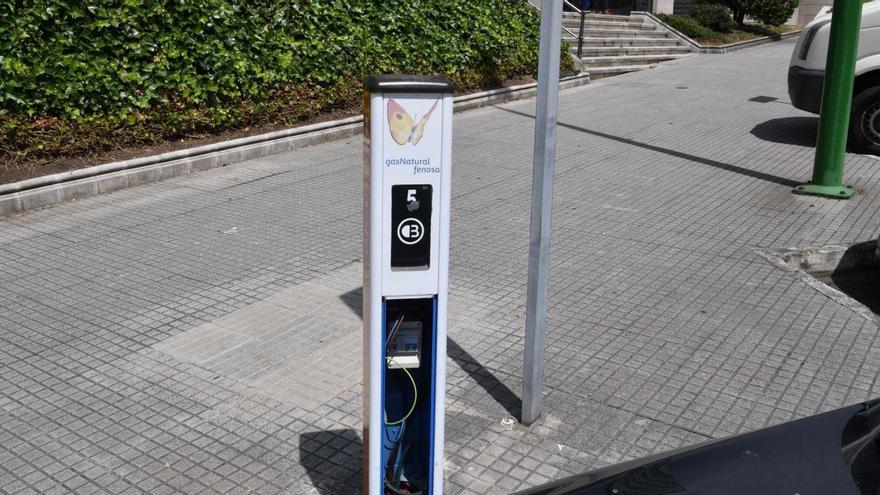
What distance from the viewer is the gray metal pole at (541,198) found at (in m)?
4.40

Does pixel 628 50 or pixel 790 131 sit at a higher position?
pixel 628 50

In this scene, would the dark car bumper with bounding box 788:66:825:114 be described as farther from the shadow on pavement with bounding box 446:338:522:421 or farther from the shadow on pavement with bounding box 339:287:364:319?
the shadow on pavement with bounding box 446:338:522:421

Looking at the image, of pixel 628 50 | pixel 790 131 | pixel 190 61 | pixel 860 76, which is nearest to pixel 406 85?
pixel 190 61

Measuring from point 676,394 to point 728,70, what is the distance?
16.2m

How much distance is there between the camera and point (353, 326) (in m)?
6.13

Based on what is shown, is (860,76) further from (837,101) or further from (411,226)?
(411,226)

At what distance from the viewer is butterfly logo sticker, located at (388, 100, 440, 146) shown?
334 cm

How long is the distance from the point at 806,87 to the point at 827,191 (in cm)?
271

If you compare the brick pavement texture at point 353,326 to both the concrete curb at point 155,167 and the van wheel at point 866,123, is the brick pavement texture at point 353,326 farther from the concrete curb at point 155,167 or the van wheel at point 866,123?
the van wheel at point 866,123

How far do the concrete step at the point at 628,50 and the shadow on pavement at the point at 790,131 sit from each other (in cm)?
683

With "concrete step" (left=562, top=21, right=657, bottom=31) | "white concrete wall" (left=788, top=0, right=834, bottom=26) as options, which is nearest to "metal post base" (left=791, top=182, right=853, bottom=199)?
"concrete step" (left=562, top=21, right=657, bottom=31)

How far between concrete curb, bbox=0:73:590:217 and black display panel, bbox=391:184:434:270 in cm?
665

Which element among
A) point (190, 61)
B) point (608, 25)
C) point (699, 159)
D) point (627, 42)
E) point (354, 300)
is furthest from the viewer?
point (608, 25)

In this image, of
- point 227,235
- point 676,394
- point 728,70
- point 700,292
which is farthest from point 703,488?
point 728,70
